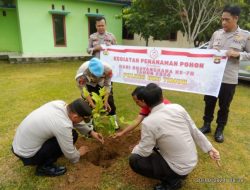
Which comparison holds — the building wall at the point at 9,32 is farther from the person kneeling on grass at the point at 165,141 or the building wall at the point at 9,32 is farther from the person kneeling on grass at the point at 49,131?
the person kneeling on grass at the point at 165,141

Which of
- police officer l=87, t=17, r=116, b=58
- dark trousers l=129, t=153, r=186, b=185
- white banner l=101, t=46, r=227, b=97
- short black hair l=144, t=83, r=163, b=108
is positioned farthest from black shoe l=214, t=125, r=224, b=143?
police officer l=87, t=17, r=116, b=58

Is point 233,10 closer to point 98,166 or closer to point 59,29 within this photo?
point 98,166

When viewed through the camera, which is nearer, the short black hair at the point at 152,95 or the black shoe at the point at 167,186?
the short black hair at the point at 152,95

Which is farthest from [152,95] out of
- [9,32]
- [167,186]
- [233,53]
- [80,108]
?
[9,32]

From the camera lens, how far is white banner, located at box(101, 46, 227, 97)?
358cm

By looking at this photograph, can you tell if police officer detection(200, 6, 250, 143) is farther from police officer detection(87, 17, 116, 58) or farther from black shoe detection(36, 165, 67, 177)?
black shoe detection(36, 165, 67, 177)

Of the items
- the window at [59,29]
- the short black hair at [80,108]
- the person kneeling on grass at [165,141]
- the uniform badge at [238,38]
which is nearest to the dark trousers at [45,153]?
the short black hair at [80,108]

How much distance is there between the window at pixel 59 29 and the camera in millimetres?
11713

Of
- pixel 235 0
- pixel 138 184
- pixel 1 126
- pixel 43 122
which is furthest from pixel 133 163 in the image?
pixel 235 0

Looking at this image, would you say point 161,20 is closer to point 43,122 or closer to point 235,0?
point 235,0

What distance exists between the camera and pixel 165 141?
6.94 feet

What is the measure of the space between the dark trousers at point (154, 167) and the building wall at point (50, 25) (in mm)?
10334

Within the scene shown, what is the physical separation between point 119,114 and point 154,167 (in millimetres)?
2423

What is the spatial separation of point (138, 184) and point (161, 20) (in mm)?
8340
